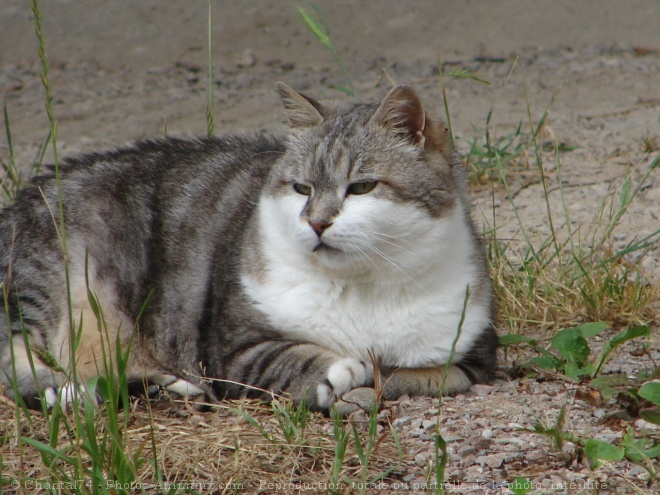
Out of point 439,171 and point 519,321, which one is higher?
point 439,171

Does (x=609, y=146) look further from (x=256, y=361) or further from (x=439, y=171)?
(x=256, y=361)

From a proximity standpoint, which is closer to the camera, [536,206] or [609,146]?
[536,206]

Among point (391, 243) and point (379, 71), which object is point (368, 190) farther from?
point (379, 71)

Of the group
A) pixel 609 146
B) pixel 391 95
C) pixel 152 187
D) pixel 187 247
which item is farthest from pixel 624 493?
pixel 609 146

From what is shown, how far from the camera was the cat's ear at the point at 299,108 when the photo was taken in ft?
10.6

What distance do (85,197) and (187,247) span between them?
466 millimetres

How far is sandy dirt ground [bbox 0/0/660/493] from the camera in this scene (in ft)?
17.7

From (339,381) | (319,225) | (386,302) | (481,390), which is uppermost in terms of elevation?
(319,225)

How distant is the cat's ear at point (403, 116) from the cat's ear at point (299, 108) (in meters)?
0.27

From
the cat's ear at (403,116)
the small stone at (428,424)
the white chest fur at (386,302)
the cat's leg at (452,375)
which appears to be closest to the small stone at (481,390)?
the cat's leg at (452,375)

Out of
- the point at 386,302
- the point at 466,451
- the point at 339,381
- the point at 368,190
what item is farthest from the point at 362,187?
the point at 466,451

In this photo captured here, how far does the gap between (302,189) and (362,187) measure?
0.23 m

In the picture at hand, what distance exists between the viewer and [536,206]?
15.5ft

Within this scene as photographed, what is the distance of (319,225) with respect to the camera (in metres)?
2.86
